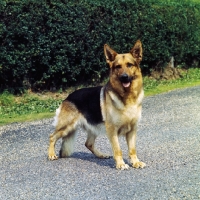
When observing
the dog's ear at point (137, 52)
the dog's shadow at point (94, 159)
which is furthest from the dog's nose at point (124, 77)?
the dog's shadow at point (94, 159)

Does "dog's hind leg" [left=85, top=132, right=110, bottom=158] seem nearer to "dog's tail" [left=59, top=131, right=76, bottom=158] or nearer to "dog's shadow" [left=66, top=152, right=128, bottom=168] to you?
"dog's shadow" [left=66, top=152, right=128, bottom=168]

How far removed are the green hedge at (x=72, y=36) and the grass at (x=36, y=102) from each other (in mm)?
363

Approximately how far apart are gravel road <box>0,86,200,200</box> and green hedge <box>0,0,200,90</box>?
3.07m

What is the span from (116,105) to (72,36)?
24.4ft

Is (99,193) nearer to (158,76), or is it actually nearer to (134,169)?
(134,169)

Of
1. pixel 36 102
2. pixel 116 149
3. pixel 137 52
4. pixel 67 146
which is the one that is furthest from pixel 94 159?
pixel 36 102

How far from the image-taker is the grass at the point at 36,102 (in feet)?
42.1

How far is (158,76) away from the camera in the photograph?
18828mm

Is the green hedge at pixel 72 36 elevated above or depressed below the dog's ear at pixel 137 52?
below

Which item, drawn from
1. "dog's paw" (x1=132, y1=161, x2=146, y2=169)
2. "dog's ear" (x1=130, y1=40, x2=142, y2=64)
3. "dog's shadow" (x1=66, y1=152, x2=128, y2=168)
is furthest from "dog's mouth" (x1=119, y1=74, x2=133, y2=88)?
"dog's shadow" (x1=66, y1=152, x2=128, y2=168)

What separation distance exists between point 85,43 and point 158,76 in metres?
4.27

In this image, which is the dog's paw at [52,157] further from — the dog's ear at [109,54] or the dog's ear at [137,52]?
the dog's ear at [137,52]

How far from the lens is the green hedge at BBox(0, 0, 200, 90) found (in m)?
14.1

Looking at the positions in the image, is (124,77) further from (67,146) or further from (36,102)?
(36,102)
